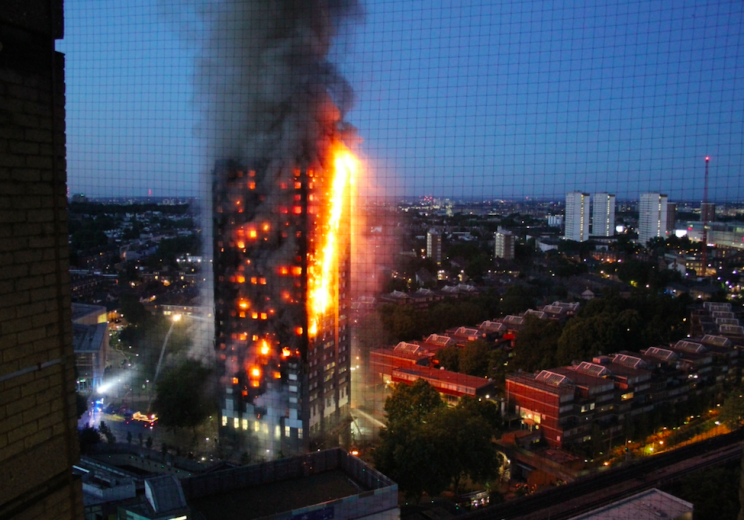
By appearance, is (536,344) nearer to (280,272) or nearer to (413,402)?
(413,402)

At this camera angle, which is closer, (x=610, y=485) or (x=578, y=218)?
(x=610, y=485)

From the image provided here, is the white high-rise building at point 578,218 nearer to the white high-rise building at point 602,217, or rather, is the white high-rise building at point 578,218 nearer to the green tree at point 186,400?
the white high-rise building at point 602,217

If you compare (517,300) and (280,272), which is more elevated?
(280,272)

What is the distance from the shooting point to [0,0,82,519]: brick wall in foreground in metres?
0.91

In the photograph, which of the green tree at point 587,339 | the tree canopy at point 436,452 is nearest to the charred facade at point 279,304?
the tree canopy at point 436,452

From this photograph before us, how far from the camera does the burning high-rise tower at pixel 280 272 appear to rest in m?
3.78

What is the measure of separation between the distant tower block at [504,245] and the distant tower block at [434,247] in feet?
3.92

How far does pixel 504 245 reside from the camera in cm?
1153

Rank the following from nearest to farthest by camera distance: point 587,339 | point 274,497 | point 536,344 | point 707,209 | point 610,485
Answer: point 274,497 < point 707,209 < point 610,485 < point 587,339 < point 536,344

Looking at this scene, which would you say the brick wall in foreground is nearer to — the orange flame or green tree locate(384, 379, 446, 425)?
the orange flame

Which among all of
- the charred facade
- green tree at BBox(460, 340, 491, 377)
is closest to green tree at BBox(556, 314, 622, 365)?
green tree at BBox(460, 340, 491, 377)

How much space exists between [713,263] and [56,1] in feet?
37.1

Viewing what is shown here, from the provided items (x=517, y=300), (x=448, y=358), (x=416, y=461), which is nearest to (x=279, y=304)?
(x=416, y=461)

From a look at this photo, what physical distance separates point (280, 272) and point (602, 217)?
5.09 metres
